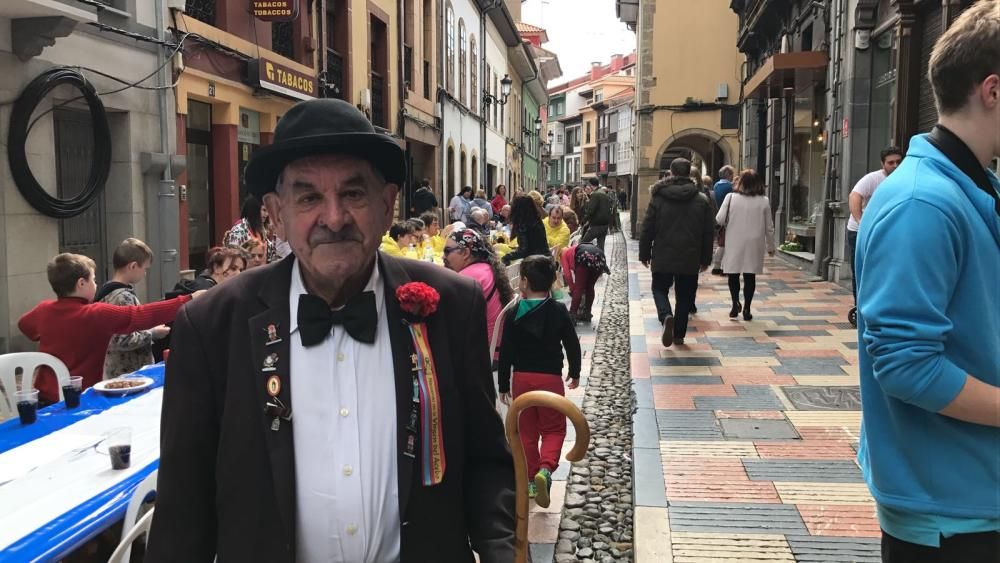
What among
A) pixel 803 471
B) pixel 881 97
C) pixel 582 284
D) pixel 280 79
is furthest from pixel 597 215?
pixel 803 471

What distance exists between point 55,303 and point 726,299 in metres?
8.63

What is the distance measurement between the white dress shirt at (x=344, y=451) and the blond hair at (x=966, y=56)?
4.50ft

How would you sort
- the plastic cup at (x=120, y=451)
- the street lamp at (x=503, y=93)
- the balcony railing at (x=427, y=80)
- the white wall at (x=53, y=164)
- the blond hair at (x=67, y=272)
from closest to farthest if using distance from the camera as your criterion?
the plastic cup at (x=120, y=451), the blond hair at (x=67, y=272), the white wall at (x=53, y=164), the balcony railing at (x=427, y=80), the street lamp at (x=503, y=93)

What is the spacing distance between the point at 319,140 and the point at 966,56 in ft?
4.57

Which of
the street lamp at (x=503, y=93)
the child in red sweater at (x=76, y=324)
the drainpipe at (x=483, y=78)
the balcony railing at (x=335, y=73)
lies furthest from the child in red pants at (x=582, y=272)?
the drainpipe at (x=483, y=78)

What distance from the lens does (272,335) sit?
1.69 metres

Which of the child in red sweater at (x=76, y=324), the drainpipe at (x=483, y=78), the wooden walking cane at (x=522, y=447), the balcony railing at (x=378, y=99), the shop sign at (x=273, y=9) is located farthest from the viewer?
the drainpipe at (x=483, y=78)

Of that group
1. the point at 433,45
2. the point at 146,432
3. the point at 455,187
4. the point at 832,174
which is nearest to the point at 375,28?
the point at 433,45

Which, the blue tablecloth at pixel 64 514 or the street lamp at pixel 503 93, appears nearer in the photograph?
the blue tablecloth at pixel 64 514

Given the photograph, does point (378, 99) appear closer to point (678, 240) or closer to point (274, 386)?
point (678, 240)

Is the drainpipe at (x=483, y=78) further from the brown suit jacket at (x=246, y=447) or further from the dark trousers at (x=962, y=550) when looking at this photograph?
the dark trousers at (x=962, y=550)

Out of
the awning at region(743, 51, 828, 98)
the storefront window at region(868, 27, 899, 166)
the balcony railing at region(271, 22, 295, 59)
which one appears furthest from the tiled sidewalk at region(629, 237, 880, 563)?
the balcony railing at region(271, 22, 295, 59)

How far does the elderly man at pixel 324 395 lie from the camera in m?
1.64

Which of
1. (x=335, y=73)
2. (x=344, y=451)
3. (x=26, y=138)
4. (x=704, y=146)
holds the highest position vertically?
(x=704, y=146)
